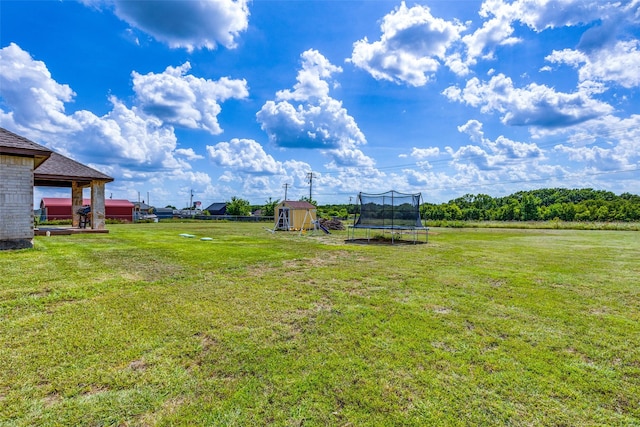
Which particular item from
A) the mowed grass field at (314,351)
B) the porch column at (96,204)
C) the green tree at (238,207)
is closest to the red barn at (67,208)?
the green tree at (238,207)

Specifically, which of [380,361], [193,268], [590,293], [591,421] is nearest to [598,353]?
[591,421]

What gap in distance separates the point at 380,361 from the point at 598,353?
1.96 metres

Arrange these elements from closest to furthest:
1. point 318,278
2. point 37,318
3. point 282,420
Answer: point 282,420, point 37,318, point 318,278

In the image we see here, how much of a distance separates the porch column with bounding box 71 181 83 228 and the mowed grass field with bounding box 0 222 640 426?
39.8 ft

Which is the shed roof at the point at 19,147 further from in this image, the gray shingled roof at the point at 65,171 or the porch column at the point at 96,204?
the porch column at the point at 96,204

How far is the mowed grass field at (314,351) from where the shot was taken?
76.2 inches

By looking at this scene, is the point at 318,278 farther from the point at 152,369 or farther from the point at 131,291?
the point at 152,369

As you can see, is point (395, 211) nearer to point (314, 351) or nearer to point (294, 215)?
point (294, 215)

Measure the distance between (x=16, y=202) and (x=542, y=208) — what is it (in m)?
65.5

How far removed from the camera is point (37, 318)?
329cm

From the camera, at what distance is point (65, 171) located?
42.8 ft

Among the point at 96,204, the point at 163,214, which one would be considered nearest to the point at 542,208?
the point at 96,204

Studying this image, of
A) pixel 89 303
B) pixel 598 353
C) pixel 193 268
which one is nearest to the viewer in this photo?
pixel 598 353

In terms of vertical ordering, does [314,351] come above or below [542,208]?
below
